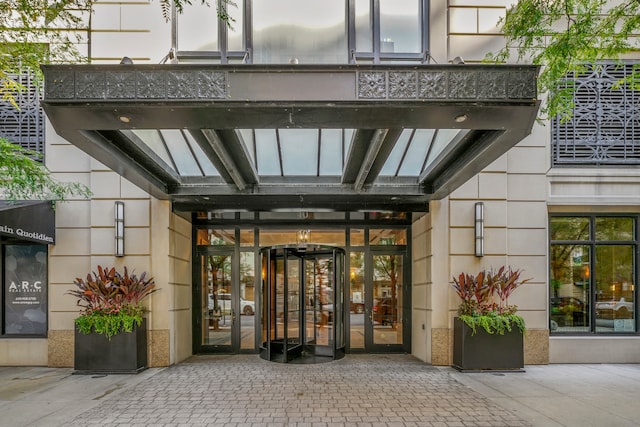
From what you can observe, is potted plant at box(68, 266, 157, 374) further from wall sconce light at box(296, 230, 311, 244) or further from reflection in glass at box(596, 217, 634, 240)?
reflection in glass at box(596, 217, 634, 240)

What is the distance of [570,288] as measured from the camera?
9.61 m

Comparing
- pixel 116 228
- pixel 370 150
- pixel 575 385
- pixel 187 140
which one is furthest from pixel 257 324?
pixel 575 385

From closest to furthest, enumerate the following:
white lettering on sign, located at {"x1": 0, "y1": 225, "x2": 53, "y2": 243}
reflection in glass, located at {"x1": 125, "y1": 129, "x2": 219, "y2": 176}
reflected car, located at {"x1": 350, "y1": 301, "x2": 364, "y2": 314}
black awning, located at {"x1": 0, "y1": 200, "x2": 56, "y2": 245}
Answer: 1. reflection in glass, located at {"x1": 125, "y1": 129, "x2": 219, "y2": 176}
2. white lettering on sign, located at {"x1": 0, "y1": 225, "x2": 53, "y2": 243}
3. black awning, located at {"x1": 0, "y1": 200, "x2": 56, "y2": 245}
4. reflected car, located at {"x1": 350, "y1": 301, "x2": 364, "y2": 314}

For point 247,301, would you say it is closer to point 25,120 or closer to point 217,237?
point 217,237

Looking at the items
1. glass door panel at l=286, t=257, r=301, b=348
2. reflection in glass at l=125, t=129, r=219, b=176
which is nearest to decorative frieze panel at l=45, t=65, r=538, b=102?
reflection in glass at l=125, t=129, r=219, b=176

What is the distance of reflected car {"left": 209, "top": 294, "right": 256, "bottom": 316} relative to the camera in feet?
34.7

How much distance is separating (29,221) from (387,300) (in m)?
8.09

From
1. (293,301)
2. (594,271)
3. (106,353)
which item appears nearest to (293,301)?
(293,301)

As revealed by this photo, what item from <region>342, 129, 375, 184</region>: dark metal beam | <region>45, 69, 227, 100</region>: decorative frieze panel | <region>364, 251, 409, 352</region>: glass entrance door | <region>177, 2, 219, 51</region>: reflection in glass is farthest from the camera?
<region>364, 251, 409, 352</region>: glass entrance door

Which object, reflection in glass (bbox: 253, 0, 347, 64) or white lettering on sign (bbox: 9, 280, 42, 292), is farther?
white lettering on sign (bbox: 9, 280, 42, 292)

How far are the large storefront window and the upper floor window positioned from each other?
5797 millimetres

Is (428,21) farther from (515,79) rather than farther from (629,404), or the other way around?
(629,404)

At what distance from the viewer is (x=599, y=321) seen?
9516 millimetres

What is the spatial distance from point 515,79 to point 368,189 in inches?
164
